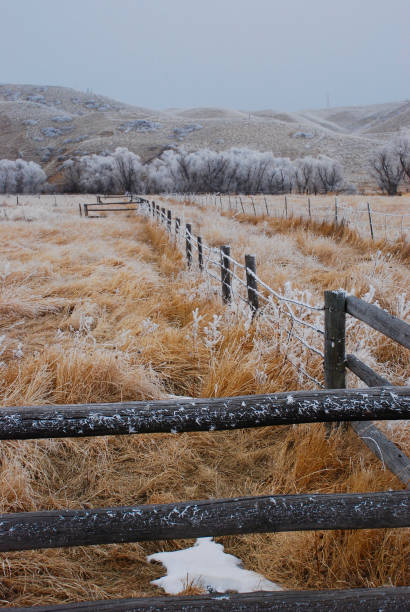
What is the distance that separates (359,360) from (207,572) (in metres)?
1.46

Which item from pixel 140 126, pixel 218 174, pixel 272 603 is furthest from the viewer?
pixel 140 126

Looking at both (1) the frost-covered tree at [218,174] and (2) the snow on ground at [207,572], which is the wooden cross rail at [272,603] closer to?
(2) the snow on ground at [207,572]

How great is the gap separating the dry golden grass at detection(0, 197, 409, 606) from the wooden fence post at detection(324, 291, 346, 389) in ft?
1.20

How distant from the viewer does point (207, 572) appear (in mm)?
1979

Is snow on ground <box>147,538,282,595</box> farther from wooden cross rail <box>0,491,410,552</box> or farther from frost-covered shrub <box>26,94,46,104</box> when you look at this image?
frost-covered shrub <box>26,94,46,104</box>

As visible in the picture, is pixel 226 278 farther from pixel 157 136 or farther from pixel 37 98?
pixel 37 98

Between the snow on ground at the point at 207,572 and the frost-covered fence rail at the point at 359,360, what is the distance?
91 cm

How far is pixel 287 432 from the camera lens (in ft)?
9.70

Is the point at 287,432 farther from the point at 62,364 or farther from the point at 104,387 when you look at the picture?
the point at 62,364

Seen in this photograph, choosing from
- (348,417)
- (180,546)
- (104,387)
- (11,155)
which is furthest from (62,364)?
(11,155)

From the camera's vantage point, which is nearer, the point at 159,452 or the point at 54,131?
the point at 159,452

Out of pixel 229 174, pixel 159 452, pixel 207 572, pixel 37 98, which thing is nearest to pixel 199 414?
pixel 207 572

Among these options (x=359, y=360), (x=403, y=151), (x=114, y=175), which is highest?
(x=114, y=175)

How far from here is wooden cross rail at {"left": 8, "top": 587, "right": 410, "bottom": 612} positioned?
1.32 m
